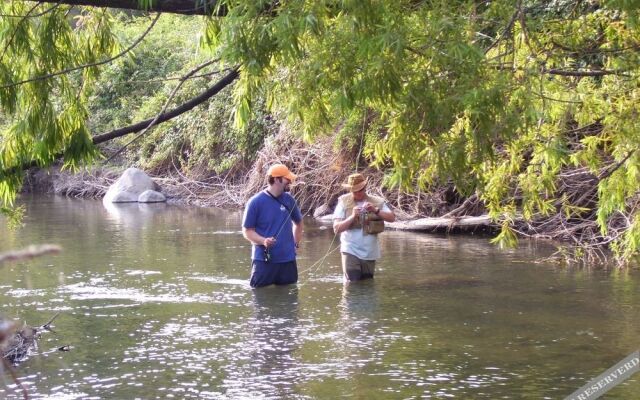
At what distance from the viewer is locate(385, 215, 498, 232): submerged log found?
19.0 m

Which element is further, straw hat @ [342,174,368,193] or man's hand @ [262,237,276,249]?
straw hat @ [342,174,368,193]

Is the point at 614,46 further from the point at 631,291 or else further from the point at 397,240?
the point at 397,240

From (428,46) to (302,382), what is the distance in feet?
11.1

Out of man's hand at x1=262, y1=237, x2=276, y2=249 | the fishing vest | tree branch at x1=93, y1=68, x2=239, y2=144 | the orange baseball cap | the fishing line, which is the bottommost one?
the fishing line

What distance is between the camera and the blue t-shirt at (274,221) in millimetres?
12258

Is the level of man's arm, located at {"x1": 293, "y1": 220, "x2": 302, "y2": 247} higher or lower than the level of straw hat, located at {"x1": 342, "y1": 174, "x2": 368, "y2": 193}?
lower

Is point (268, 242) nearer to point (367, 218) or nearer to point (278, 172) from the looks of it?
point (278, 172)

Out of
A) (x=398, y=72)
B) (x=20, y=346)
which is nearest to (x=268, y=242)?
(x=20, y=346)

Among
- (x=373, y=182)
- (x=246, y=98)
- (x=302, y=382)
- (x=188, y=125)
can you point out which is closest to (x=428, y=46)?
(x=246, y=98)

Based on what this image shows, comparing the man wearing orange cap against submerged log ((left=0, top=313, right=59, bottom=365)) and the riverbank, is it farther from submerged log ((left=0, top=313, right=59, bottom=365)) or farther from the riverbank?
submerged log ((left=0, top=313, right=59, bottom=365))

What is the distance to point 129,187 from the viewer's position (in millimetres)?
30938

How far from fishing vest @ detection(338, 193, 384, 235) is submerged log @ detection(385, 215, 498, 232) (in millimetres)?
6227

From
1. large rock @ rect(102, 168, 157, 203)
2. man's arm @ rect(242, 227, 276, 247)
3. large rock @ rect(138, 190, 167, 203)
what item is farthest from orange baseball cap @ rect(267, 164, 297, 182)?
large rock @ rect(102, 168, 157, 203)

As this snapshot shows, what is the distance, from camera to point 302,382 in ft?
27.5
